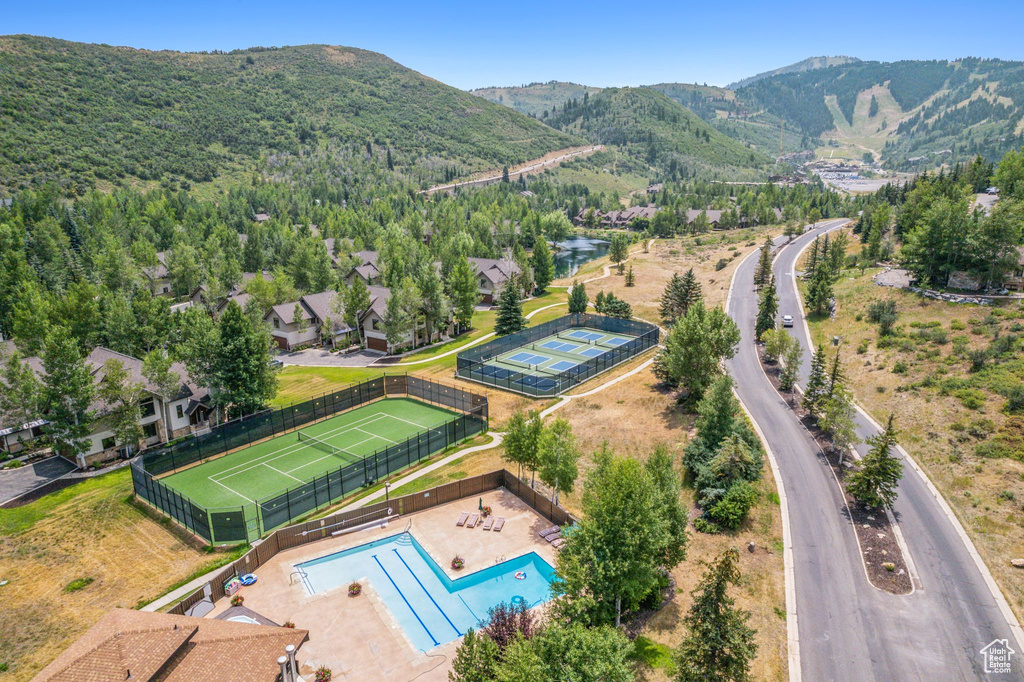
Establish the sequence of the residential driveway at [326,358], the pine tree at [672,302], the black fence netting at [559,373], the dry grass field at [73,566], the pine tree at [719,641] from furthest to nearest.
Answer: the pine tree at [672,302], the residential driveway at [326,358], the black fence netting at [559,373], the dry grass field at [73,566], the pine tree at [719,641]

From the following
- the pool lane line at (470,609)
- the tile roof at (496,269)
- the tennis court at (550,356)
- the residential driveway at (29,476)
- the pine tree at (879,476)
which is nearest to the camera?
the pool lane line at (470,609)

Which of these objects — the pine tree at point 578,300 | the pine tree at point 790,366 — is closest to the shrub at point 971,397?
the pine tree at point 790,366

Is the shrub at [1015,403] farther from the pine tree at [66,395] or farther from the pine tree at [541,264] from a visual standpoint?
the pine tree at [541,264]

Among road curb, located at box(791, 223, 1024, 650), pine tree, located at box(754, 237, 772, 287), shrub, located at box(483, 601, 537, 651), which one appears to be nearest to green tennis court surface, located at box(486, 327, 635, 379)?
road curb, located at box(791, 223, 1024, 650)

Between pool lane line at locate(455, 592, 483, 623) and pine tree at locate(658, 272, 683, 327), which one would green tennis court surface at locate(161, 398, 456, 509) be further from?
pine tree at locate(658, 272, 683, 327)

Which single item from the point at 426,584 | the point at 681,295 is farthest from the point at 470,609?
the point at 681,295

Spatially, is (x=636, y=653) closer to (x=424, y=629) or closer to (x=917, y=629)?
(x=424, y=629)

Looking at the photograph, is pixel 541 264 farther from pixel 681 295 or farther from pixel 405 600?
pixel 405 600
